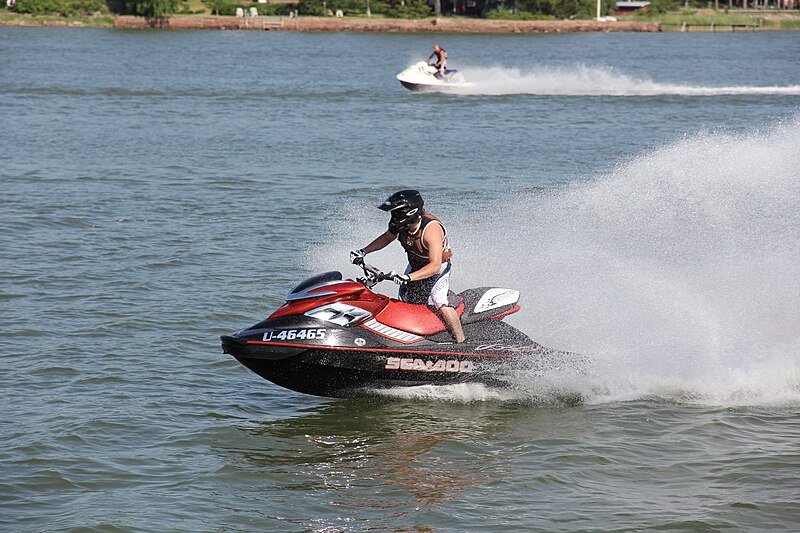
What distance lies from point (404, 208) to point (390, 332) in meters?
1.10

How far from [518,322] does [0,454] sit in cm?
Result: 512

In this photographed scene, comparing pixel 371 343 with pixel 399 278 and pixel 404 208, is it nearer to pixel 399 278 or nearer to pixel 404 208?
pixel 399 278

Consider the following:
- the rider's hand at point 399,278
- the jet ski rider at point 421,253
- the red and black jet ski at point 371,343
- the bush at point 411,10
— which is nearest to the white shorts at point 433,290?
the jet ski rider at point 421,253

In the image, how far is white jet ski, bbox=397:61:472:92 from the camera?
39.5 metres

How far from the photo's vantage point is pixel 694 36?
87438 millimetres

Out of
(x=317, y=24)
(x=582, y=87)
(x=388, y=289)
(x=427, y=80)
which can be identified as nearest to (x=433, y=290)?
(x=388, y=289)

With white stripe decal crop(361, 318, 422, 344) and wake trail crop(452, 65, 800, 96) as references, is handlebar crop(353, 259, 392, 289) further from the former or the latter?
wake trail crop(452, 65, 800, 96)

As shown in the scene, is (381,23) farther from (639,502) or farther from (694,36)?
(639,502)

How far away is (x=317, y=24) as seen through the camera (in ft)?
284

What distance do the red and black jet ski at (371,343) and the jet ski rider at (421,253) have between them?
0.42 ft

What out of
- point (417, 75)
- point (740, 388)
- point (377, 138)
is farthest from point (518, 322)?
point (417, 75)

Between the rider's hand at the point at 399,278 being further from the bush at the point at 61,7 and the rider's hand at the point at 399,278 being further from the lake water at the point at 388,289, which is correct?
the bush at the point at 61,7

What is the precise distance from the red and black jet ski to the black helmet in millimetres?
456

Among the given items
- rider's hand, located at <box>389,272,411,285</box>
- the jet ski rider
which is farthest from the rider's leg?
rider's hand, located at <box>389,272,411,285</box>
